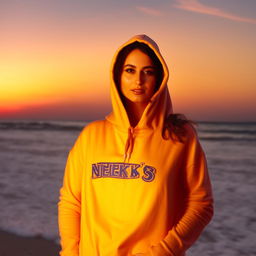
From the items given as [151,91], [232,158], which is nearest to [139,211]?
[151,91]

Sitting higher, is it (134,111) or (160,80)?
(160,80)

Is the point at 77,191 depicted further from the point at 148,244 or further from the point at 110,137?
the point at 148,244

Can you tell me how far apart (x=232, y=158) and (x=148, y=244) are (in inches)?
372

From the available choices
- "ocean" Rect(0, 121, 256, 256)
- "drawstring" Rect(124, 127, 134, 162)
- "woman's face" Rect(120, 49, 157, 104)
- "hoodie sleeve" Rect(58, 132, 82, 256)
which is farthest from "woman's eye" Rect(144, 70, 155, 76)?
"ocean" Rect(0, 121, 256, 256)

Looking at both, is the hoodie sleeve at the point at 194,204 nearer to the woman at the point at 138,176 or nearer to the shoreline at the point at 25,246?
the woman at the point at 138,176

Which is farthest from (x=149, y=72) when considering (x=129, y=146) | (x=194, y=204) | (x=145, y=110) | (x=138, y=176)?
(x=194, y=204)

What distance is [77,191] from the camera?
68.5 inches

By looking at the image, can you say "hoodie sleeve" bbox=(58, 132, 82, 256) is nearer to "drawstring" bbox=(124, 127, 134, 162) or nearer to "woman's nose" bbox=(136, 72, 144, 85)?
"drawstring" bbox=(124, 127, 134, 162)

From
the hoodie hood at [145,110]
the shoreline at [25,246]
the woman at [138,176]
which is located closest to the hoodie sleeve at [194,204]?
the woman at [138,176]

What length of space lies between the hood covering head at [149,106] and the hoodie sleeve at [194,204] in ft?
0.63

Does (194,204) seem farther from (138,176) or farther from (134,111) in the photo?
(134,111)

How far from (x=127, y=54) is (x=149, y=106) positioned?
0.25 m

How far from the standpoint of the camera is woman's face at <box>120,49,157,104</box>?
1590 millimetres

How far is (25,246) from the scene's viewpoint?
149 inches
